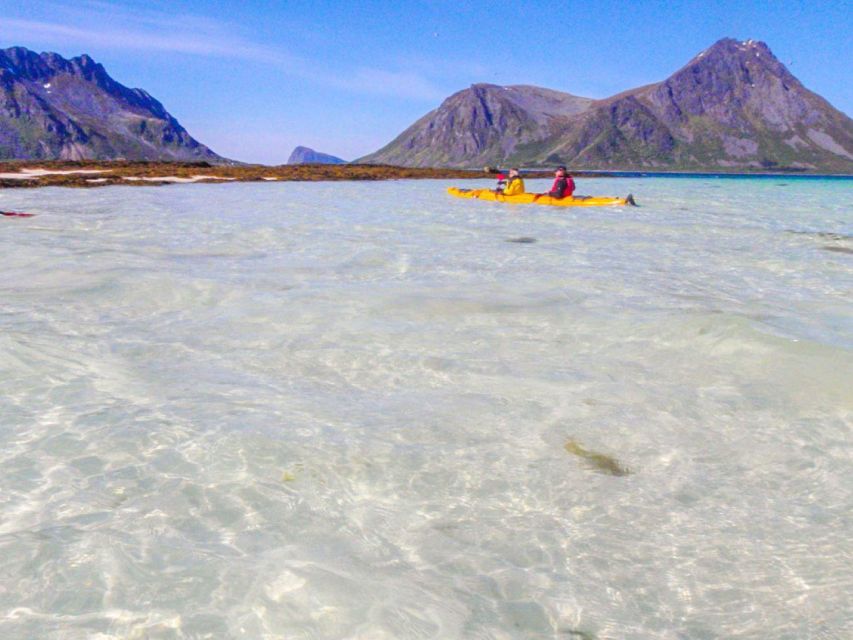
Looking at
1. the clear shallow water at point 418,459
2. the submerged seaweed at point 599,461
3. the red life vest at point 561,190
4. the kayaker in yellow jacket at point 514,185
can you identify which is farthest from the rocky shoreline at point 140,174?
the submerged seaweed at point 599,461

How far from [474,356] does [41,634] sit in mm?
5165

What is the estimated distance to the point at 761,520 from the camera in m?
4.30

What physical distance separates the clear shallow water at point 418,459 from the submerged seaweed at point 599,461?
50 mm

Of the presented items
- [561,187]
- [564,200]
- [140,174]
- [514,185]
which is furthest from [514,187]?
[140,174]

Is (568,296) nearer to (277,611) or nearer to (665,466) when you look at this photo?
(665,466)

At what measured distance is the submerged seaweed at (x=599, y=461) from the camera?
4.95 meters

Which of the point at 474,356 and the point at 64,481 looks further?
the point at 474,356

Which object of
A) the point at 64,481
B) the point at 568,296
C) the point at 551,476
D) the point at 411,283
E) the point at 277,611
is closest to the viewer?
the point at 277,611

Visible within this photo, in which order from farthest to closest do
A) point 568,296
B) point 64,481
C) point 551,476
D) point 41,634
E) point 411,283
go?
point 411,283 → point 568,296 → point 551,476 → point 64,481 → point 41,634

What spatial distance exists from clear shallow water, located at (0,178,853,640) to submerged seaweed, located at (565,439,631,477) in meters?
0.05

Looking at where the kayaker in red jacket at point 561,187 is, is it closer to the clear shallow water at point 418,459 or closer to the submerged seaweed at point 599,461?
the clear shallow water at point 418,459

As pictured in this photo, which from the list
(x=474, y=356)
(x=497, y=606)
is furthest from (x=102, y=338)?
(x=497, y=606)

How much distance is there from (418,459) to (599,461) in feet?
4.40

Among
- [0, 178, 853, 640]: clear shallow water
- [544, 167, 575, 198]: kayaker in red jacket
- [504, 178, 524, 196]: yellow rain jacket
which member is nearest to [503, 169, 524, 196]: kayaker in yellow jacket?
[504, 178, 524, 196]: yellow rain jacket
